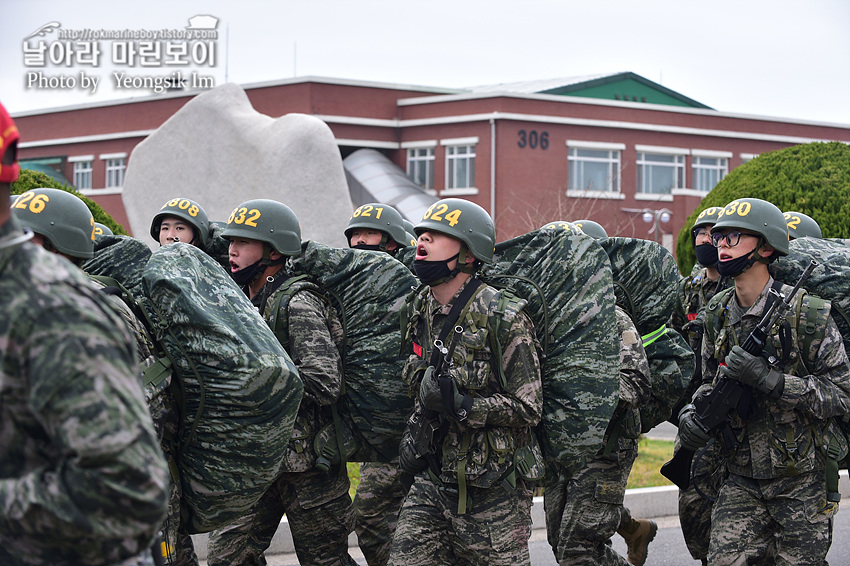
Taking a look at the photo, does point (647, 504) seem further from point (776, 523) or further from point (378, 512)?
point (776, 523)

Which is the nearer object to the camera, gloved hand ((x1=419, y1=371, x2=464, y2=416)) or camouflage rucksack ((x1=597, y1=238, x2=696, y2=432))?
gloved hand ((x1=419, y1=371, x2=464, y2=416))

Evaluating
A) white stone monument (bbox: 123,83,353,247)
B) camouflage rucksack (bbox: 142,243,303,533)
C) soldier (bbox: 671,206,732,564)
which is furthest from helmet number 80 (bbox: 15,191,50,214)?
→ white stone monument (bbox: 123,83,353,247)

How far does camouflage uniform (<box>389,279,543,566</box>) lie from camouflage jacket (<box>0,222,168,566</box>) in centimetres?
268

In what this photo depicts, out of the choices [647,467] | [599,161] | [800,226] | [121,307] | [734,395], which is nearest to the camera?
[121,307]

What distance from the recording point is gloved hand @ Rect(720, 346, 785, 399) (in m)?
→ 5.38

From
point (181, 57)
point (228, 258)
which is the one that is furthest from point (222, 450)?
point (181, 57)

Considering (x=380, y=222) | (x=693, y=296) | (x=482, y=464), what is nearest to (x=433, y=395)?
(x=482, y=464)

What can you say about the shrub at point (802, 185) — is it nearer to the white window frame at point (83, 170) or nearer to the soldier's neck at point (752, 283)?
the soldier's neck at point (752, 283)

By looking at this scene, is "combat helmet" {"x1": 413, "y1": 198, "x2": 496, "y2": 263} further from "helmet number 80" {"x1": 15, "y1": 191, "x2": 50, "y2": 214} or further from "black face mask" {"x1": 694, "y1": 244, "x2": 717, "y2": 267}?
"black face mask" {"x1": 694, "y1": 244, "x2": 717, "y2": 267}

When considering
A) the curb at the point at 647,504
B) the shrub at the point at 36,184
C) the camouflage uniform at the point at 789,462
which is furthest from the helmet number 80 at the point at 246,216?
the curb at the point at 647,504

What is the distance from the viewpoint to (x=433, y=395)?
15.6 ft

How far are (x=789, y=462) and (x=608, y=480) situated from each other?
139 cm

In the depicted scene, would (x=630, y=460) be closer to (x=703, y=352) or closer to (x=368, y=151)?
(x=703, y=352)

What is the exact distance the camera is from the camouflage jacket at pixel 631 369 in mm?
6363
